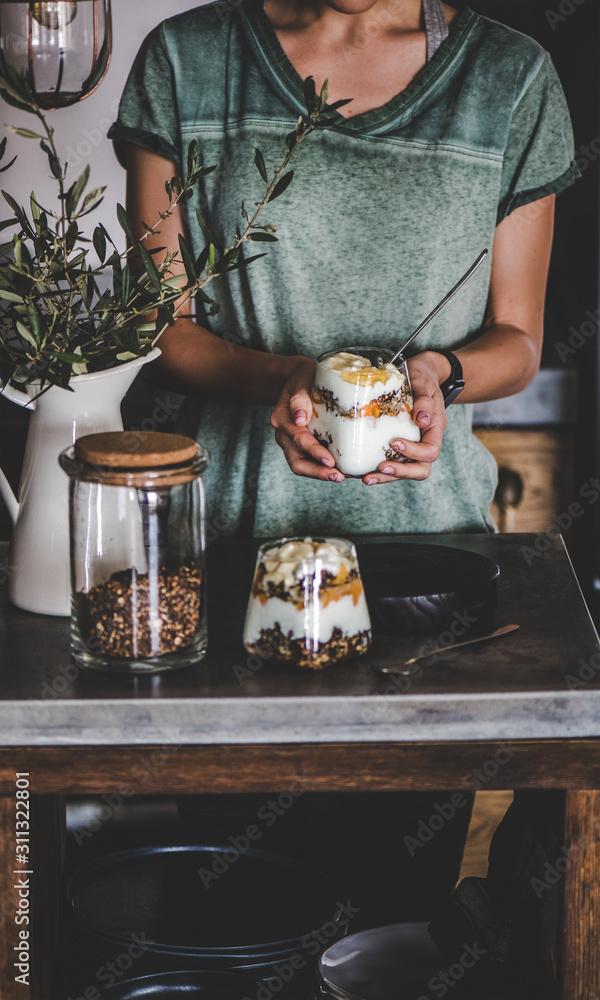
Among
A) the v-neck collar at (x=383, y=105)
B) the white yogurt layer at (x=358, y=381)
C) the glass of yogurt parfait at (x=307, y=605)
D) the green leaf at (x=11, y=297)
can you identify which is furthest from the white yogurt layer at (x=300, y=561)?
the v-neck collar at (x=383, y=105)

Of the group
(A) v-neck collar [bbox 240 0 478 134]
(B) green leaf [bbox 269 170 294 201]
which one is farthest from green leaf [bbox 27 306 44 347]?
(A) v-neck collar [bbox 240 0 478 134]

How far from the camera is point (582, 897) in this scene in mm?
840

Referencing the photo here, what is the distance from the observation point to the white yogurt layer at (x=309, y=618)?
2.81ft

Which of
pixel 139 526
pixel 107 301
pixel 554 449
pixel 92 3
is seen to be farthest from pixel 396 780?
pixel 554 449

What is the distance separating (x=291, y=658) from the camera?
0.87 metres

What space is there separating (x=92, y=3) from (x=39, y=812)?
2.53ft

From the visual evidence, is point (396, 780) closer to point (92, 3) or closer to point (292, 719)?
point (292, 719)

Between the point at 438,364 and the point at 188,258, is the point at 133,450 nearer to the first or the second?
the point at 188,258

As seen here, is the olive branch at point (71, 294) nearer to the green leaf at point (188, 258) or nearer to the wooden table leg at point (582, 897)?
the green leaf at point (188, 258)

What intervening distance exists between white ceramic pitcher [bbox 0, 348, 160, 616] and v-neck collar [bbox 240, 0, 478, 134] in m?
0.59

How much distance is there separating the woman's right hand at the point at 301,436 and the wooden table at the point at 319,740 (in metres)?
0.28

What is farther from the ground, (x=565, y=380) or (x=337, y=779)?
(x=337, y=779)

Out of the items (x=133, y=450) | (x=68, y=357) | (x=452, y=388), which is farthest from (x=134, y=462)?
(x=452, y=388)

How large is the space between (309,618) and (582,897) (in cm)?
31
